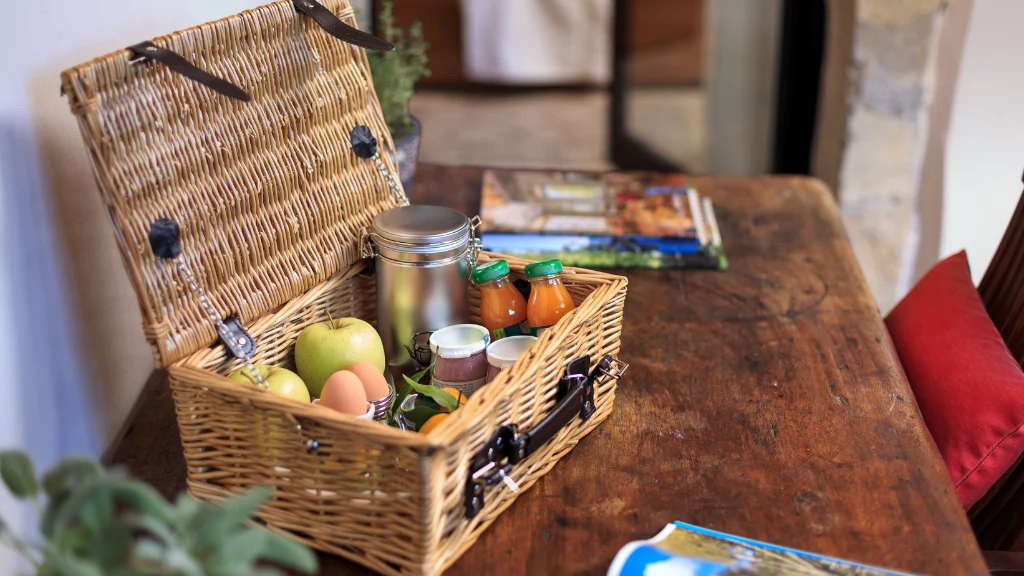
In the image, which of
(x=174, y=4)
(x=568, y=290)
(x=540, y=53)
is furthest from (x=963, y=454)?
(x=540, y=53)

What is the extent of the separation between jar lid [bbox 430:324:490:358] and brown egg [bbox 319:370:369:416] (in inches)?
Answer: 4.3

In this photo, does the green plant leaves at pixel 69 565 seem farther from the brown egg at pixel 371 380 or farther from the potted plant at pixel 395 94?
the potted plant at pixel 395 94

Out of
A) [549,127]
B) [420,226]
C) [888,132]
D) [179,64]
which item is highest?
[179,64]

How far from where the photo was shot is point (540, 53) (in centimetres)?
432

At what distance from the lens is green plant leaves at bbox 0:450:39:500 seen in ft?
1.63

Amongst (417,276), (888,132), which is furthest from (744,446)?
(888,132)

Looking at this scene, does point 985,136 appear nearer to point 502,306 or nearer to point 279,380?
point 502,306

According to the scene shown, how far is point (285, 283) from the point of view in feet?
3.03

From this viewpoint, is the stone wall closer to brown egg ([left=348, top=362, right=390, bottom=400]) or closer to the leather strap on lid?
the leather strap on lid

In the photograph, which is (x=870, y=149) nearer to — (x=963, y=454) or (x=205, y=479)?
(x=963, y=454)

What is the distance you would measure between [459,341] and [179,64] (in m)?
0.36

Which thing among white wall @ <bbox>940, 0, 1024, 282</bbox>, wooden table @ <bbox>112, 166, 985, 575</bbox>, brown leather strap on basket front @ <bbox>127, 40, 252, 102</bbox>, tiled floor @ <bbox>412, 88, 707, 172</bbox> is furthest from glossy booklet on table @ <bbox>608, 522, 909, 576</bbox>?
tiled floor @ <bbox>412, 88, 707, 172</bbox>

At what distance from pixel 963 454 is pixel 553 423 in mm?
487

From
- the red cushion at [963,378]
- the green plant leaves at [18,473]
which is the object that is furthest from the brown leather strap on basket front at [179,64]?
the red cushion at [963,378]
